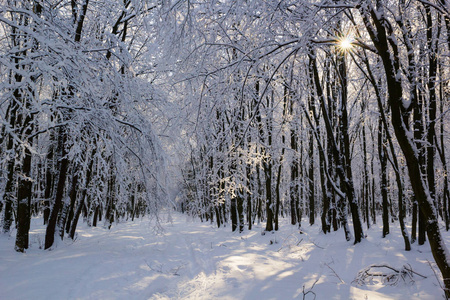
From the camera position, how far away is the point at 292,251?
29.1ft

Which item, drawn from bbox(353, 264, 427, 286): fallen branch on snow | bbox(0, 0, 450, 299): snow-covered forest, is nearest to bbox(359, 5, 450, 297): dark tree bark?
bbox(0, 0, 450, 299): snow-covered forest

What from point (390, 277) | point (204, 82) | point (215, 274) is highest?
point (204, 82)

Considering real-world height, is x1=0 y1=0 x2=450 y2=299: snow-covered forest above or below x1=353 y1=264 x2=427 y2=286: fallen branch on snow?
above

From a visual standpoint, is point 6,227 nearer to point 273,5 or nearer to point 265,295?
point 265,295

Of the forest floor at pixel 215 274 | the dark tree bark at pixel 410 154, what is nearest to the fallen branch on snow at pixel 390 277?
the forest floor at pixel 215 274

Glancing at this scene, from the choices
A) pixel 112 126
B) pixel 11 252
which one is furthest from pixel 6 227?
pixel 112 126

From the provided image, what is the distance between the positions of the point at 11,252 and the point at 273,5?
916cm

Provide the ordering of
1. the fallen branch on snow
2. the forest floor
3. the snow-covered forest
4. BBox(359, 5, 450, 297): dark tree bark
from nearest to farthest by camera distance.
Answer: BBox(359, 5, 450, 297): dark tree bark → the snow-covered forest → the forest floor → the fallen branch on snow

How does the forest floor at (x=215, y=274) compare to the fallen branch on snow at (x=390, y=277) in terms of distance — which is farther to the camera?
the fallen branch on snow at (x=390, y=277)

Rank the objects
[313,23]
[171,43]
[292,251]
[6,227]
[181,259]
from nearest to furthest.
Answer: [313,23] → [171,43] → [181,259] → [292,251] → [6,227]

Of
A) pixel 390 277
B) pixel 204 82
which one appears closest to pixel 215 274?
pixel 390 277

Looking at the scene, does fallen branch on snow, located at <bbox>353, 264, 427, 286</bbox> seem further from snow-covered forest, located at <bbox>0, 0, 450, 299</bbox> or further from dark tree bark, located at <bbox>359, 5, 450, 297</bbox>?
dark tree bark, located at <bbox>359, 5, 450, 297</bbox>

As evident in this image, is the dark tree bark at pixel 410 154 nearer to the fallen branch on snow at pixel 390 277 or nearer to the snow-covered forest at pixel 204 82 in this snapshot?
the snow-covered forest at pixel 204 82

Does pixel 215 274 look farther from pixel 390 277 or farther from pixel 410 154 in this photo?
pixel 410 154
